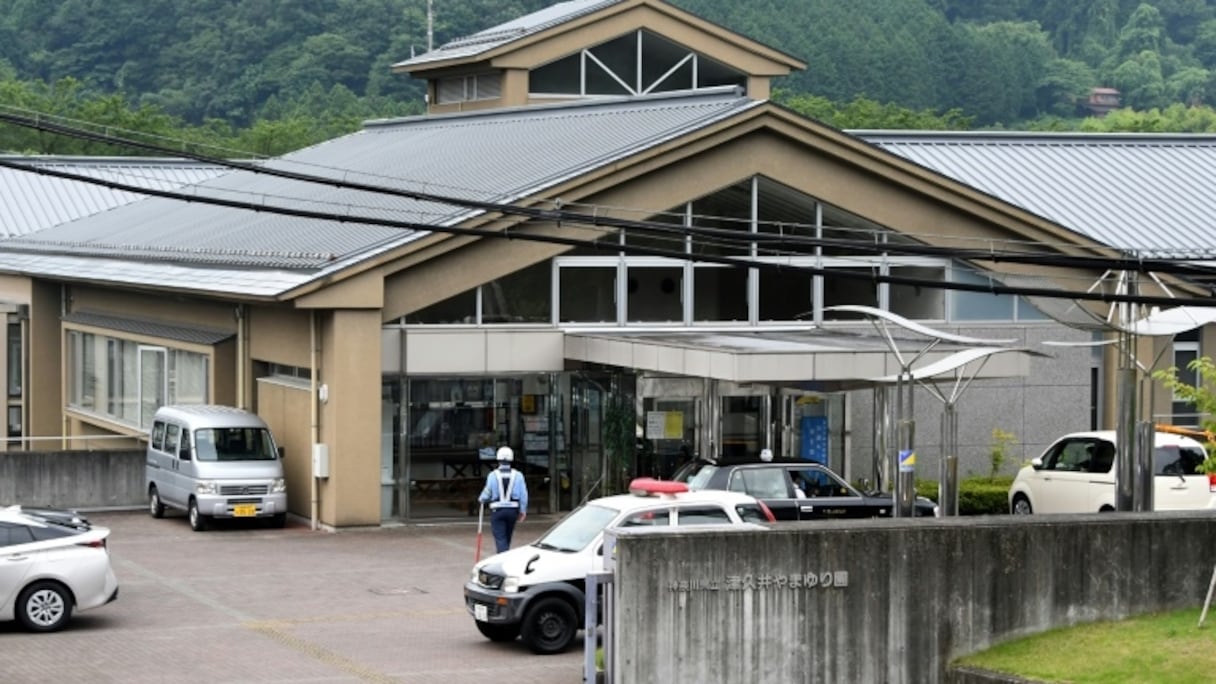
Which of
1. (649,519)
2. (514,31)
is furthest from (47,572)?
(514,31)

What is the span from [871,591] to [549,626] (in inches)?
150

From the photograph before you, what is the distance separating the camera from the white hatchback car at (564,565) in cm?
2120

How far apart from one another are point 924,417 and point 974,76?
10043 cm

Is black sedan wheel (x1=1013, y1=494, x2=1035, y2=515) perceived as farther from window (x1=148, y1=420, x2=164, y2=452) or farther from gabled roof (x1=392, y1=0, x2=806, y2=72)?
gabled roof (x1=392, y1=0, x2=806, y2=72)

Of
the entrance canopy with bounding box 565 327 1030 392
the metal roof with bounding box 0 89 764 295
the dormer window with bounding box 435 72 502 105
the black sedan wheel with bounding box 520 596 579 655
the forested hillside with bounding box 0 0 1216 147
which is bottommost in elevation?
the black sedan wheel with bounding box 520 596 579 655

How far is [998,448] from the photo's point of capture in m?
36.3

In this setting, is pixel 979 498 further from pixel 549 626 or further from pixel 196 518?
pixel 549 626

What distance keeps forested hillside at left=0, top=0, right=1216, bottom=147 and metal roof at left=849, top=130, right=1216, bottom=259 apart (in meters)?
51.6

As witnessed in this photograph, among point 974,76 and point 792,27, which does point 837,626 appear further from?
point 974,76

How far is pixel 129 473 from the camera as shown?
115 ft

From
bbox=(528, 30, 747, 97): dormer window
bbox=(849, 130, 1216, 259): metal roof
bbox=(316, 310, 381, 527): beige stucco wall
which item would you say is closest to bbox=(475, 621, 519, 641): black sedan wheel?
bbox=(316, 310, 381, 527): beige stucco wall

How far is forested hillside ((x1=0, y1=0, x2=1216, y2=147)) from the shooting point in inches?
4129

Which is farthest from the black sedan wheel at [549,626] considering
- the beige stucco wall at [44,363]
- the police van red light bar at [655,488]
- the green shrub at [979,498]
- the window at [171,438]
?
the beige stucco wall at [44,363]

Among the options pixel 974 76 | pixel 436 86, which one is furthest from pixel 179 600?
pixel 974 76
